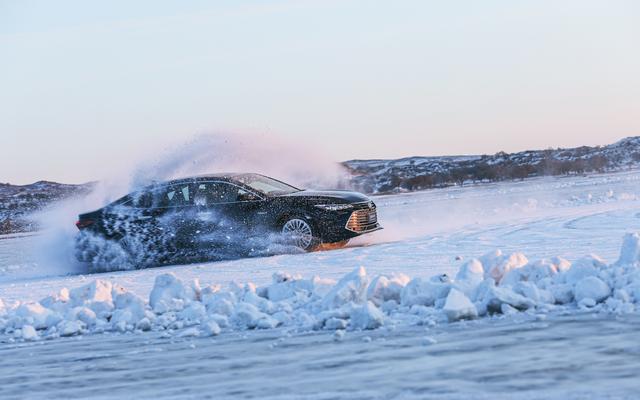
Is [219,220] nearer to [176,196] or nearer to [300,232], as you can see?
[176,196]

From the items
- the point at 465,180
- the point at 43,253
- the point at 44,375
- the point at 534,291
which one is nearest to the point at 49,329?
the point at 44,375

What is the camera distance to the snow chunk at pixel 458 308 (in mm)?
7602

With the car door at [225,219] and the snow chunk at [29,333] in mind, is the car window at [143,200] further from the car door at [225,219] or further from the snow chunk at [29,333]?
the snow chunk at [29,333]

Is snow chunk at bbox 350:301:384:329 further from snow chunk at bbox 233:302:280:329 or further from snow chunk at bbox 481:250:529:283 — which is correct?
snow chunk at bbox 481:250:529:283

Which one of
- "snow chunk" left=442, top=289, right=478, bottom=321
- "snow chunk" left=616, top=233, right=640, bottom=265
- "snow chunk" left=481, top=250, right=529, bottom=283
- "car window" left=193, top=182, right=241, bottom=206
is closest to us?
"snow chunk" left=442, top=289, right=478, bottom=321

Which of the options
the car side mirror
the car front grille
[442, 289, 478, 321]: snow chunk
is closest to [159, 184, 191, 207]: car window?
the car side mirror

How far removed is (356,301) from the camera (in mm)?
8344

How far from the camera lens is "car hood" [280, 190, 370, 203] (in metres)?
15.7

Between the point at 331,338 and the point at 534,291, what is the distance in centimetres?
179

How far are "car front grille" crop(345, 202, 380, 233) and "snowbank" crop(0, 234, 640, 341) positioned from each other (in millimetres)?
6259

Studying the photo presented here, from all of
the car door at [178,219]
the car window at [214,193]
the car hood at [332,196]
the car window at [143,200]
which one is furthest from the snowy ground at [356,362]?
the car window at [143,200]

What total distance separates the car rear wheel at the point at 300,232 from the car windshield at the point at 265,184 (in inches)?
27.0

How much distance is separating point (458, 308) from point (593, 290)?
1.15 m

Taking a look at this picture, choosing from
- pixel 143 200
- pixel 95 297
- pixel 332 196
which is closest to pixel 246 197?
pixel 332 196
